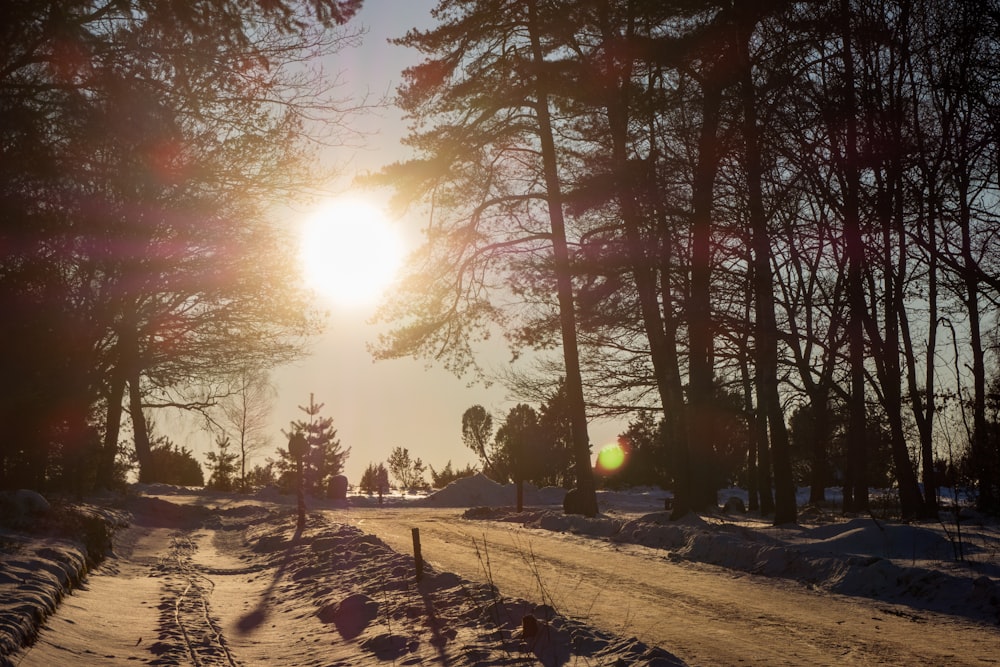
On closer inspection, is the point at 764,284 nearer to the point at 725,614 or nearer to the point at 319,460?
the point at 725,614

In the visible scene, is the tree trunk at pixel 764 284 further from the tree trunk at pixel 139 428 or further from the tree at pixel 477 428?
the tree at pixel 477 428

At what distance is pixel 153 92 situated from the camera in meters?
12.1

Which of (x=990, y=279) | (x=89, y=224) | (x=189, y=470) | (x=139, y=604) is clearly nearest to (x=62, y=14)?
(x=89, y=224)

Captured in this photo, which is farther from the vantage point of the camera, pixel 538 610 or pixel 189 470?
pixel 189 470

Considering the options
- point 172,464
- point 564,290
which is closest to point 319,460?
point 172,464

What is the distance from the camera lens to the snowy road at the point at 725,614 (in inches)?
276

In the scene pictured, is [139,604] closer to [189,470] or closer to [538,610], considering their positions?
[538,610]

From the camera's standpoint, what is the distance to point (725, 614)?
29.1 feet

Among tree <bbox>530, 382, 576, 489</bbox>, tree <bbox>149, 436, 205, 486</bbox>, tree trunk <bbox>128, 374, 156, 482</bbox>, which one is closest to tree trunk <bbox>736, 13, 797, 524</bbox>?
tree trunk <bbox>128, 374, 156, 482</bbox>

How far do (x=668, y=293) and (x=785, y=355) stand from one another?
5407 mm

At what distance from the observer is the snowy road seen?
7.01 metres

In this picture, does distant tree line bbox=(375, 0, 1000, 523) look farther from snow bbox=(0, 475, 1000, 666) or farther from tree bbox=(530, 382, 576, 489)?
tree bbox=(530, 382, 576, 489)

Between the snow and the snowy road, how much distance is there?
43 cm

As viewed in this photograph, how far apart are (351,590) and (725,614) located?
489 centimetres
